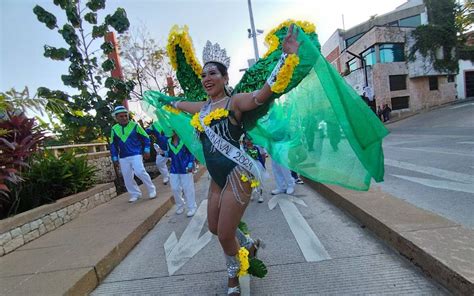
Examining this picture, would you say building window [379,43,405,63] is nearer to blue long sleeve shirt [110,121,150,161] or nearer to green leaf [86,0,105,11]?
green leaf [86,0,105,11]

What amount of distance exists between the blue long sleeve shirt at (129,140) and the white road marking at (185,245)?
2.30m

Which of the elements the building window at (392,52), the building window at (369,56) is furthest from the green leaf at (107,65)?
the building window at (392,52)

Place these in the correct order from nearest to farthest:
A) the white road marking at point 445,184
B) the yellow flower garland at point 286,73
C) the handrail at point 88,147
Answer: the yellow flower garland at point 286,73 < the white road marking at point 445,184 < the handrail at point 88,147

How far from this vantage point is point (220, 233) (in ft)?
8.88

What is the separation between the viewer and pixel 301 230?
14.4 ft

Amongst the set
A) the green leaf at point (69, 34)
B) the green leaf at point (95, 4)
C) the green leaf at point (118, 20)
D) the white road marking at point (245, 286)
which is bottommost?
the white road marking at point (245, 286)

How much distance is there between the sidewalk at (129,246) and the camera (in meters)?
2.72

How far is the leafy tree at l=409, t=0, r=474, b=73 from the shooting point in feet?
100

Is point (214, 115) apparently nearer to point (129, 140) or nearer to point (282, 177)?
point (282, 177)

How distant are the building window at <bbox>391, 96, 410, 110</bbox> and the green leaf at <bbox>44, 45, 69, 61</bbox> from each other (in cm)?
2927

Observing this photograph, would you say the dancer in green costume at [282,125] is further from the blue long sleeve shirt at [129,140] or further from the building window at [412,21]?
the building window at [412,21]

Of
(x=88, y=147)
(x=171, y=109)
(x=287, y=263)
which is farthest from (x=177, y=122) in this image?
(x=88, y=147)

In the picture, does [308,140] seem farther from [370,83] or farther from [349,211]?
[370,83]

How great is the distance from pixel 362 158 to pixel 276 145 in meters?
0.81
